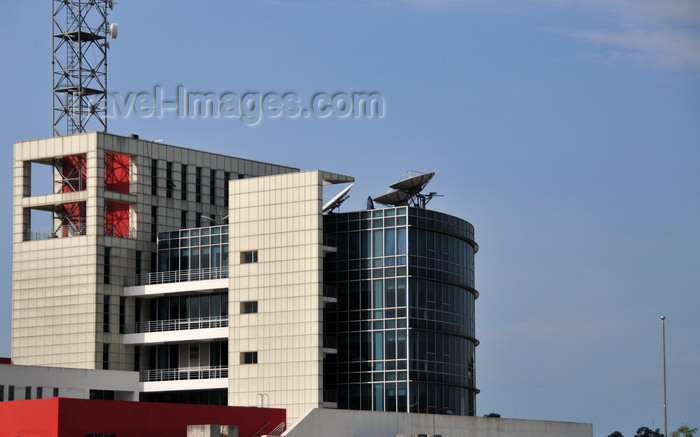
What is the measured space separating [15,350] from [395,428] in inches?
1376

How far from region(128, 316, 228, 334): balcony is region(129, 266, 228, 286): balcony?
310 cm

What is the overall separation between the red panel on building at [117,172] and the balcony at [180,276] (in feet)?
23.5

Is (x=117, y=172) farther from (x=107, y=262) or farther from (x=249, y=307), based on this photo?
(x=249, y=307)

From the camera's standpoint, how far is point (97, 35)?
10994cm

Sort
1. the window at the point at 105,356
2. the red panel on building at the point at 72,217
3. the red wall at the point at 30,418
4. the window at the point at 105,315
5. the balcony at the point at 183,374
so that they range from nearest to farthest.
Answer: the red wall at the point at 30,418 → the balcony at the point at 183,374 → the window at the point at 105,356 → the window at the point at 105,315 → the red panel on building at the point at 72,217

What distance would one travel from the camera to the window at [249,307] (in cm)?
9550

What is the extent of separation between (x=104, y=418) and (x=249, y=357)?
22.8 meters

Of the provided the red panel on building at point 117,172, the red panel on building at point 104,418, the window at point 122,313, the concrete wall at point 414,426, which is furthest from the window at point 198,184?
the red panel on building at point 104,418

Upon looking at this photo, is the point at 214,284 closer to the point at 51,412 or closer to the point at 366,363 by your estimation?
the point at 366,363

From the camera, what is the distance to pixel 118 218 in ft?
347

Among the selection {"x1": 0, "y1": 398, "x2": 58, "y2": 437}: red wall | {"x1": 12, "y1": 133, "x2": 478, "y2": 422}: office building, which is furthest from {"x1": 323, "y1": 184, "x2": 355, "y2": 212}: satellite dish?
{"x1": 0, "y1": 398, "x2": 58, "y2": 437}: red wall

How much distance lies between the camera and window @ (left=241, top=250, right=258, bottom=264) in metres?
96.2

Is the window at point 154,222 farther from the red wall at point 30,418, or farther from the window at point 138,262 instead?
the red wall at point 30,418

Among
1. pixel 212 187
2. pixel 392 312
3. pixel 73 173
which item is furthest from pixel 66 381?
pixel 212 187
